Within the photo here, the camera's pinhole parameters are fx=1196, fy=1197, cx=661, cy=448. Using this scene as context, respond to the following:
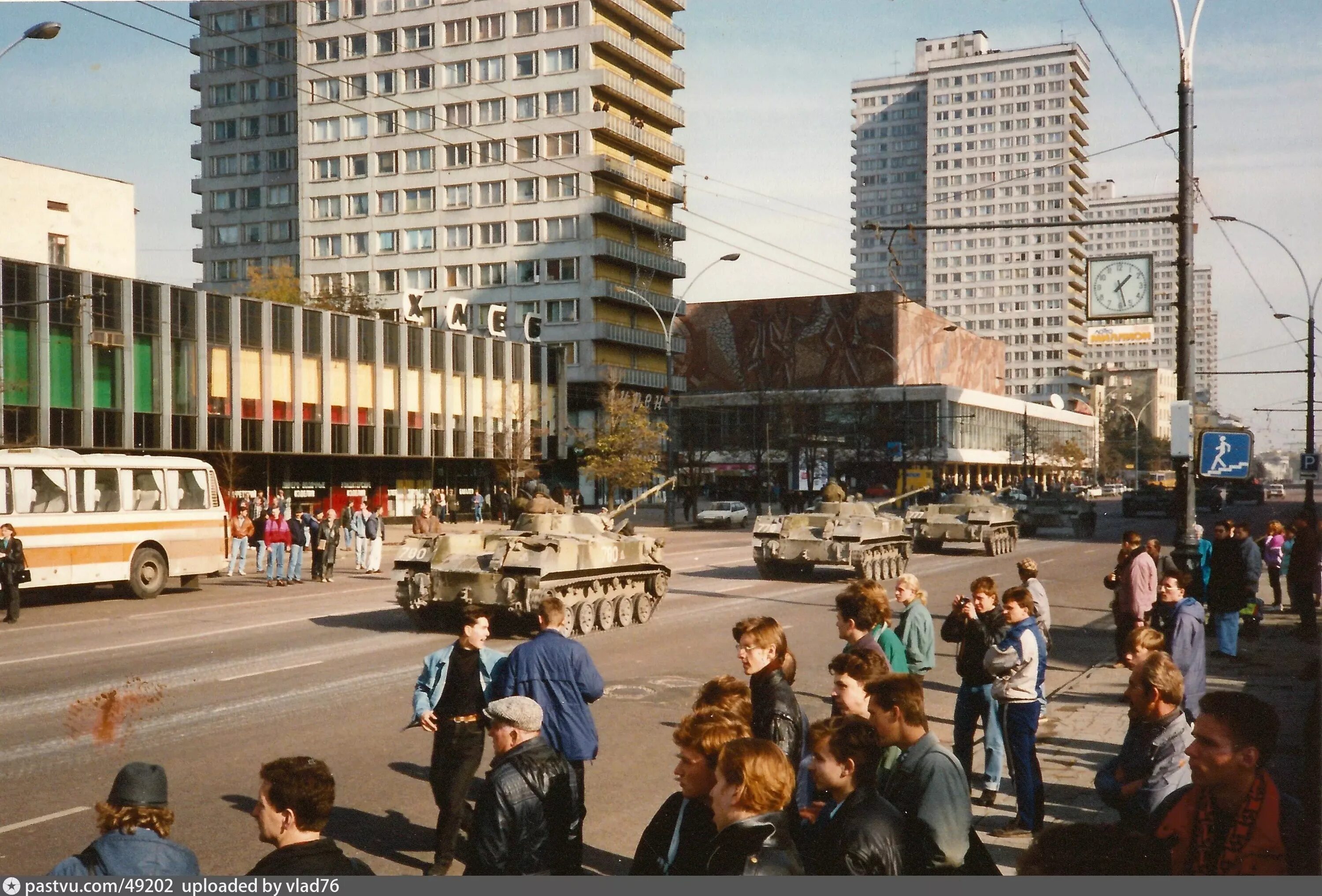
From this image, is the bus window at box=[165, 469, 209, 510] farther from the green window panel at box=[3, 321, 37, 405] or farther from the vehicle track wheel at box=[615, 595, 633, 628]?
the vehicle track wheel at box=[615, 595, 633, 628]

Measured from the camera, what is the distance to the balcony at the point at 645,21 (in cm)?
7100

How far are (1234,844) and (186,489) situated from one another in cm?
2349

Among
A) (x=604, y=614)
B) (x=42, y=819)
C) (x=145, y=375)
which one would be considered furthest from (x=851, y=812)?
(x=145, y=375)

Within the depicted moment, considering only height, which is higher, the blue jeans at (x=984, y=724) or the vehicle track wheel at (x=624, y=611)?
the blue jeans at (x=984, y=724)

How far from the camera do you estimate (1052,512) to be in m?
50.1

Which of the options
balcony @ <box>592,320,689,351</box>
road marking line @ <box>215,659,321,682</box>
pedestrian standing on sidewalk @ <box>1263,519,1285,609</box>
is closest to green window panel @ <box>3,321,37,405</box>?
road marking line @ <box>215,659,321,682</box>

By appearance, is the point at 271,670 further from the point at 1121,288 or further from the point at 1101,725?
the point at 1121,288

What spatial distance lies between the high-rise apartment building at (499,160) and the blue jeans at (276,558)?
1946 inches

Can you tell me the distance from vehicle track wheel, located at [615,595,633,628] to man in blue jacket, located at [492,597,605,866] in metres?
12.4

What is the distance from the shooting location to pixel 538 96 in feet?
249

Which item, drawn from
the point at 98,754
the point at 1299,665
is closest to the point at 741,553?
the point at 1299,665

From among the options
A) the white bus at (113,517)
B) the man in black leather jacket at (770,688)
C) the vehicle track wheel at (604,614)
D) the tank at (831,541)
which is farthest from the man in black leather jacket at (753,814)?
the tank at (831,541)

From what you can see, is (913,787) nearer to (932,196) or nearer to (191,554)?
(191,554)

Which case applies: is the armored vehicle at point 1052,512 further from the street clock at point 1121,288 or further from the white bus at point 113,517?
the street clock at point 1121,288
